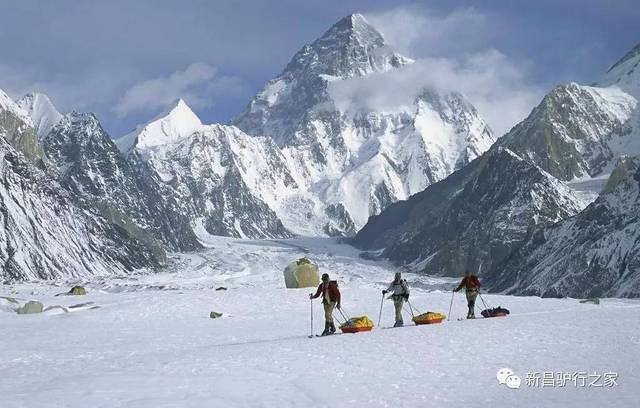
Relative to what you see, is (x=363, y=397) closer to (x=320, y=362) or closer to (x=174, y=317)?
(x=320, y=362)

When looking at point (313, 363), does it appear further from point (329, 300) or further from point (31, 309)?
point (31, 309)

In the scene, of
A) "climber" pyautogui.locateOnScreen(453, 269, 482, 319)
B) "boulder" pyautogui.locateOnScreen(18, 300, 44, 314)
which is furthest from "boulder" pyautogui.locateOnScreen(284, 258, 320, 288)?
"climber" pyautogui.locateOnScreen(453, 269, 482, 319)

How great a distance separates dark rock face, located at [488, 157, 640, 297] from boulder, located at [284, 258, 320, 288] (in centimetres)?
9618

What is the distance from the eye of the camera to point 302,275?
7381 cm

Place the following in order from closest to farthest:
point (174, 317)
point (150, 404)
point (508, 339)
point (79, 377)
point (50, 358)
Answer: point (150, 404), point (79, 377), point (508, 339), point (50, 358), point (174, 317)

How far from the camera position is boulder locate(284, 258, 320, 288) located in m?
73.2

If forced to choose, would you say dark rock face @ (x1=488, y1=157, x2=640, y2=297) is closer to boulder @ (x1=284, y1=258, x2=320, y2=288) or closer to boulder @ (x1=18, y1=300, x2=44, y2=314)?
boulder @ (x1=284, y1=258, x2=320, y2=288)

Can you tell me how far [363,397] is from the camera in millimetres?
20453

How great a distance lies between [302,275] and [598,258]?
121m

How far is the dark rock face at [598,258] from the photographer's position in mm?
165750

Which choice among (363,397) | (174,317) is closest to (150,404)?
(363,397)

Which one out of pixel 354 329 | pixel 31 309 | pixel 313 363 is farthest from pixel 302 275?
pixel 313 363

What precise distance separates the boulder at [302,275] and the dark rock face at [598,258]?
96.2m

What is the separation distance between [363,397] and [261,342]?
43.6 ft
